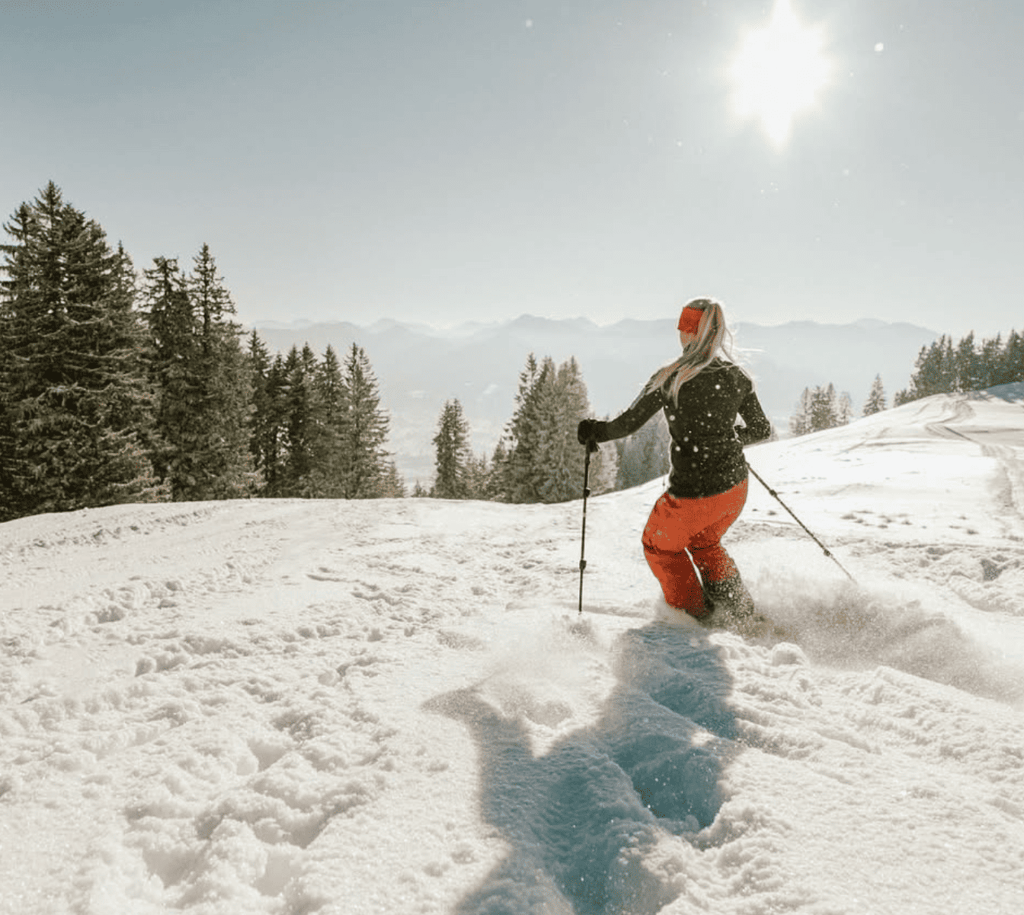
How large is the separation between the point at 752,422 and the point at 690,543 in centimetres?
109

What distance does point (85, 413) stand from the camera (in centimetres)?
1858

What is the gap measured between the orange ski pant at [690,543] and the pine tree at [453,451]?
3927 cm

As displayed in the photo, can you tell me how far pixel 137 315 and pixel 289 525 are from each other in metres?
18.1

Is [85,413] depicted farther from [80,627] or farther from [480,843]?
[480,843]

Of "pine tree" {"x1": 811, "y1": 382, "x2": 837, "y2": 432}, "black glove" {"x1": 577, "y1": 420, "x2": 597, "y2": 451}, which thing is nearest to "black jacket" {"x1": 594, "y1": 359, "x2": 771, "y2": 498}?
"black glove" {"x1": 577, "y1": 420, "x2": 597, "y2": 451}

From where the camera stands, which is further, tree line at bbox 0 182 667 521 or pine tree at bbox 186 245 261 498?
pine tree at bbox 186 245 261 498

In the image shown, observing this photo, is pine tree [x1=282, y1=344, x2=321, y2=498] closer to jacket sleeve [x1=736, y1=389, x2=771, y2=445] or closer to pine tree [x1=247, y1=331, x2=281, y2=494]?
pine tree [x1=247, y1=331, x2=281, y2=494]

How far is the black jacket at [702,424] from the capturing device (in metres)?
3.88

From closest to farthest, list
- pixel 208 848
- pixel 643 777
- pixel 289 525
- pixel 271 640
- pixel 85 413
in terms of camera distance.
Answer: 1. pixel 208 848
2. pixel 643 777
3. pixel 271 640
4. pixel 289 525
5. pixel 85 413

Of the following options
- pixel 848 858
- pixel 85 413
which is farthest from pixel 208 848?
pixel 85 413

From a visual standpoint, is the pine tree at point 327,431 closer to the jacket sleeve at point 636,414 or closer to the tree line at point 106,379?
the tree line at point 106,379

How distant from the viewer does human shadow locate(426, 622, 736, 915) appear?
1752mm

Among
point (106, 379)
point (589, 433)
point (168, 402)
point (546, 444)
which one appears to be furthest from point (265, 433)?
point (589, 433)

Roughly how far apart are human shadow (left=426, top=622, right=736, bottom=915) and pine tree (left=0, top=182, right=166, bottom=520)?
67.3 ft
